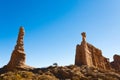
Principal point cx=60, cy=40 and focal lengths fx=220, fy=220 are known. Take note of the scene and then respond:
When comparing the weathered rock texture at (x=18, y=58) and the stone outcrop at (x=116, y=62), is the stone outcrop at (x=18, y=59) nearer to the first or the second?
the weathered rock texture at (x=18, y=58)

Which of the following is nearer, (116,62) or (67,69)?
(67,69)

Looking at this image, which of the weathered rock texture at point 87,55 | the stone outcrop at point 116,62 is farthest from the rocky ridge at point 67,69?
the stone outcrop at point 116,62

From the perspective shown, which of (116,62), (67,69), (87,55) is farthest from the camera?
(116,62)

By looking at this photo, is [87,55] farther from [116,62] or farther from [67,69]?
[116,62]

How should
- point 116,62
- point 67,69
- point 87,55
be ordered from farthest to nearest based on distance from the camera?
point 116,62 < point 87,55 < point 67,69

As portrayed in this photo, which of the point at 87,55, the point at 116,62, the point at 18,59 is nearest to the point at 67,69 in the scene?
the point at 87,55

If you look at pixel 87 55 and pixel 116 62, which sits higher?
pixel 116 62

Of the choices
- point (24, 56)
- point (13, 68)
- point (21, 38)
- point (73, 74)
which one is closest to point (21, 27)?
point (21, 38)

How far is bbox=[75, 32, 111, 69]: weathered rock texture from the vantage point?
7569cm

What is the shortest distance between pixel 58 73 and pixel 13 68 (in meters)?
15.1

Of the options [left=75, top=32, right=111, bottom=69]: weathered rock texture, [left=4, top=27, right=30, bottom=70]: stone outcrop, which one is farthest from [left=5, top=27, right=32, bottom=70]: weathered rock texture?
[left=75, top=32, right=111, bottom=69]: weathered rock texture

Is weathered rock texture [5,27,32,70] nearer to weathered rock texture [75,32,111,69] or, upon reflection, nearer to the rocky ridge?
the rocky ridge

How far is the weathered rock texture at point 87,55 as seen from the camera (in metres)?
75.7

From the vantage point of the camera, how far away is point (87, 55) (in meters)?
77.7
